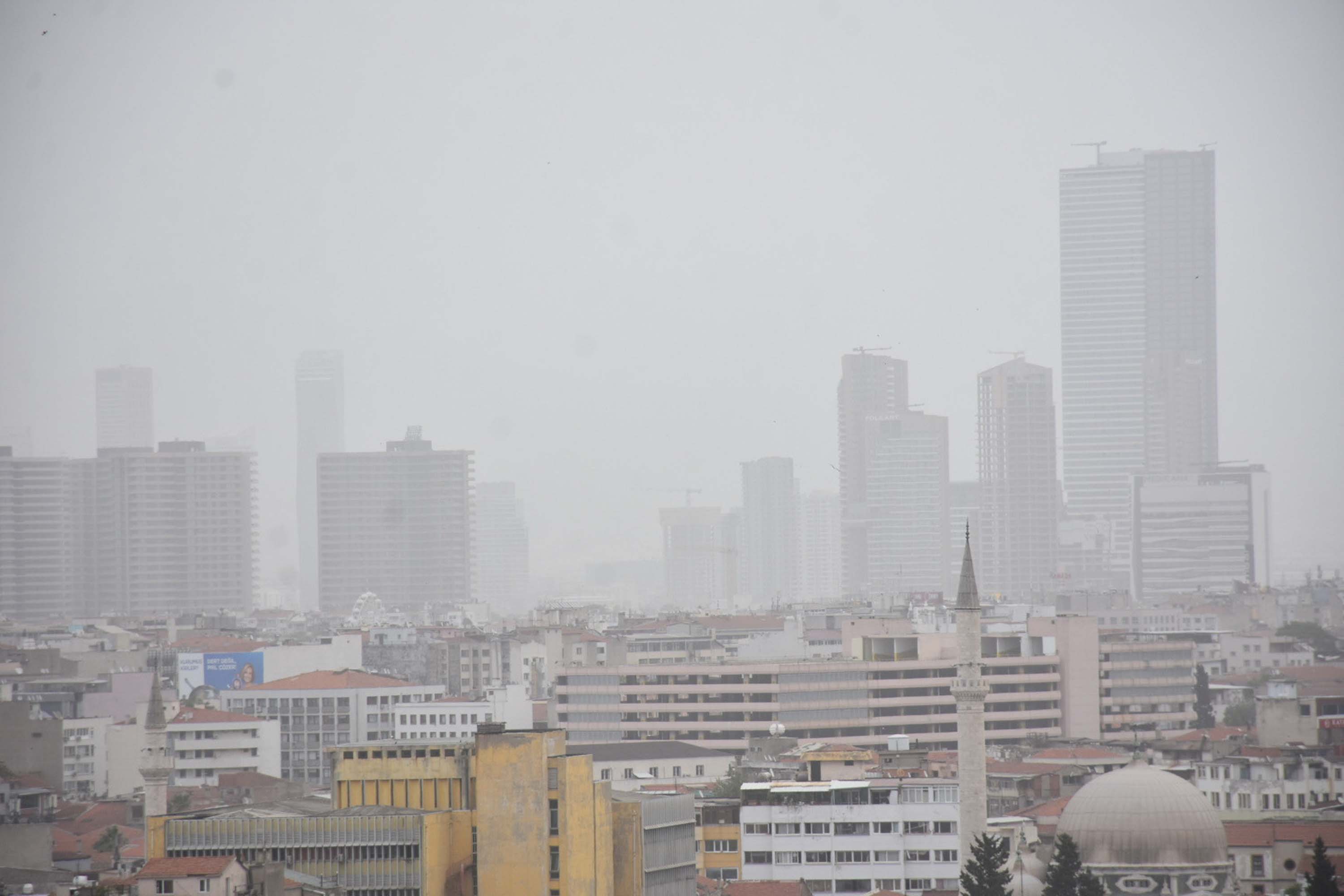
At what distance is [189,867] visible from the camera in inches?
1490

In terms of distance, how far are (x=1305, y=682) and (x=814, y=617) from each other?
4399cm

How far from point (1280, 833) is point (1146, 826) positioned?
5013mm

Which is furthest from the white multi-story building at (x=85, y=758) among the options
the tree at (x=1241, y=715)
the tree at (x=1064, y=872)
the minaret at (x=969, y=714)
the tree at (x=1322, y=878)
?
the tree at (x=1322, y=878)

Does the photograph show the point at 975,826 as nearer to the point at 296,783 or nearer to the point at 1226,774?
the point at 1226,774

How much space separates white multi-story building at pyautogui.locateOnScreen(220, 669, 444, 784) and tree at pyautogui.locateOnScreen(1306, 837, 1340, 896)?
4703cm

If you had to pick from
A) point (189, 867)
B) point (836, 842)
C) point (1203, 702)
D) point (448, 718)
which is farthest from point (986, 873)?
point (1203, 702)

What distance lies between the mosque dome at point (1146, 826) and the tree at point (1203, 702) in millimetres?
41379

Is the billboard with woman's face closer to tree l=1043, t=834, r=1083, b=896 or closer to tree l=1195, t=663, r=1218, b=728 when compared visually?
tree l=1195, t=663, r=1218, b=728

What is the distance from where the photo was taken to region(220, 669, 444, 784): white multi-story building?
8925 cm

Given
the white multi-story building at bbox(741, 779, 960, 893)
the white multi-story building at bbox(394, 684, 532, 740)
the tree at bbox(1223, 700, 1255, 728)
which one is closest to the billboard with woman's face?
the white multi-story building at bbox(394, 684, 532, 740)

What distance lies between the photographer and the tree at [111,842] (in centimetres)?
6022

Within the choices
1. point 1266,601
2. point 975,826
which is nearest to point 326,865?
point 975,826

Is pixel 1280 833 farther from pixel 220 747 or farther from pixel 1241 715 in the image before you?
pixel 1241 715

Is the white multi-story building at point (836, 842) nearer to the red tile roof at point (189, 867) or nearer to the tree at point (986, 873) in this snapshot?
the tree at point (986, 873)
